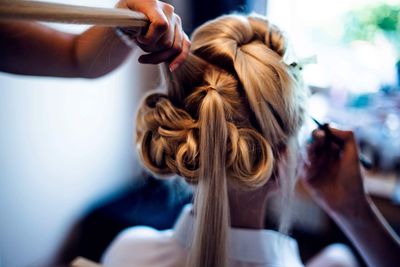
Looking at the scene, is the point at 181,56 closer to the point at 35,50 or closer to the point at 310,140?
the point at 35,50

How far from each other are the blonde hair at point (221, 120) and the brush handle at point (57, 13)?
0.19 m

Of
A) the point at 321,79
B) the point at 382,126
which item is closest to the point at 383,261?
the point at 382,126

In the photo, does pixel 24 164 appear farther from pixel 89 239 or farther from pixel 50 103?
pixel 89 239

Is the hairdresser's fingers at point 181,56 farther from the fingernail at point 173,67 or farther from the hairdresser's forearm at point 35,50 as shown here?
the hairdresser's forearm at point 35,50

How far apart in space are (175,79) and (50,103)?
1.77 ft

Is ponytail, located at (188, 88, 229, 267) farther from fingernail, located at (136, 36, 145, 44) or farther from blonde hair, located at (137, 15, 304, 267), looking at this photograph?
fingernail, located at (136, 36, 145, 44)

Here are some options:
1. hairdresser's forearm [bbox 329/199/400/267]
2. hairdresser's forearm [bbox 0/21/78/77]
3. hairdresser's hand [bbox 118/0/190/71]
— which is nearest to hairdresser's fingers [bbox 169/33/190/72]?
hairdresser's hand [bbox 118/0/190/71]

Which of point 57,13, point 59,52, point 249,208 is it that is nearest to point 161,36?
point 57,13

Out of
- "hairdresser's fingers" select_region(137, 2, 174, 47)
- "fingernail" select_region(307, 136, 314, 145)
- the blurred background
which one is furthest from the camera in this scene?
the blurred background

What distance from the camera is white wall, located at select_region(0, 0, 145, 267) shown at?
2.13 feet

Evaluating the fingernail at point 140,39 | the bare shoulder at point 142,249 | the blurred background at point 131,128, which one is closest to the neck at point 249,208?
the bare shoulder at point 142,249

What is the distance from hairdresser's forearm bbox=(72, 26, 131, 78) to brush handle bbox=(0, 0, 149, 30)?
7.3 inches

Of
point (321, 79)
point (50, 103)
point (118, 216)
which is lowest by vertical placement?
point (118, 216)

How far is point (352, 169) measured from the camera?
2.56 feet
